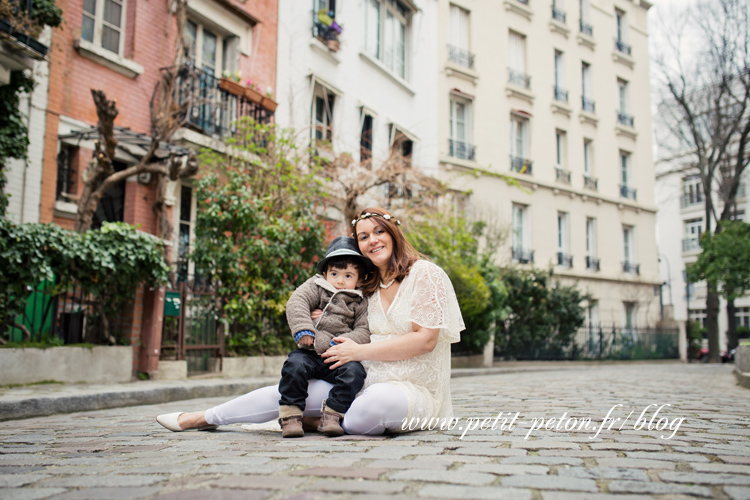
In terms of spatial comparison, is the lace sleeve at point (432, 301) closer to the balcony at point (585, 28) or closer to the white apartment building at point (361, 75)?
the white apartment building at point (361, 75)

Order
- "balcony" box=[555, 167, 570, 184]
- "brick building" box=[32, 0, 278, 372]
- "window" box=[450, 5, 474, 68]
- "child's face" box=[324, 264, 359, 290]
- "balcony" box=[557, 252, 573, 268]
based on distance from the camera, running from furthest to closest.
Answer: "balcony" box=[555, 167, 570, 184]
"balcony" box=[557, 252, 573, 268]
"window" box=[450, 5, 474, 68]
"brick building" box=[32, 0, 278, 372]
"child's face" box=[324, 264, 359, 290]

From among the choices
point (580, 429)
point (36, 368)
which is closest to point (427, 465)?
point (580, 429)

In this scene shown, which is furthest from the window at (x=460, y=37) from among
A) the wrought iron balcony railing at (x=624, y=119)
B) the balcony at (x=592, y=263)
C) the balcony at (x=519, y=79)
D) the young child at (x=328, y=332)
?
the young child at (x=328, y=332)

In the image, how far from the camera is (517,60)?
23.8 m

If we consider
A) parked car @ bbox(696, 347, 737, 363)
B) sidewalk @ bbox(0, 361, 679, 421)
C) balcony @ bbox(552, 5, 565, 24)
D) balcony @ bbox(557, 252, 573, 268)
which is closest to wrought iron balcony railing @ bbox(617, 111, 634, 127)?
balcony @ bbox(552, 5, 565, 24)

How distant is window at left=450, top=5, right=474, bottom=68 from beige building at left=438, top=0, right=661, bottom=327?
36mm

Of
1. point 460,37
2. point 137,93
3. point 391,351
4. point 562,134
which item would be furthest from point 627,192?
point 391,351

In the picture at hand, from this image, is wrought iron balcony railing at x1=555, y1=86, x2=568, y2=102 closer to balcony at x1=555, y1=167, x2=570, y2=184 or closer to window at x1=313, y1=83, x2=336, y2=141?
balcony at x1=555, y1=167, x2=570, y2=184

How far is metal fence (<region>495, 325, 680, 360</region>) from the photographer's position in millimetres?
19359

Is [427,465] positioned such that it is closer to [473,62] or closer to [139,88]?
[139,88]

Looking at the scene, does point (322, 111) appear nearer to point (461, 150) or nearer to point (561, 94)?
point (461, 150)

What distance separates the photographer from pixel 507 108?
22719 mm

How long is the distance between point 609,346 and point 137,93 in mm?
18265

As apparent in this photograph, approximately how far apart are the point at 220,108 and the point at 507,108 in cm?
1324
